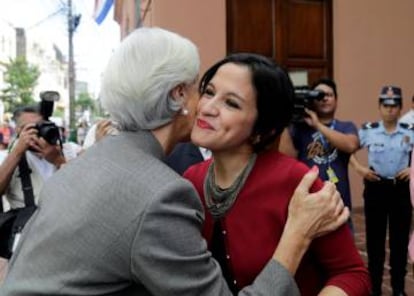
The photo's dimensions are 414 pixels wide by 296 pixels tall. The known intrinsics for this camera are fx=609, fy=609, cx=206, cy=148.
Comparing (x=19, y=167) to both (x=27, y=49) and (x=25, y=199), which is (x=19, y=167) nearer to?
(x=25, y=199)

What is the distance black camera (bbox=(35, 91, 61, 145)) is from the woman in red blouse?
2.21 metres

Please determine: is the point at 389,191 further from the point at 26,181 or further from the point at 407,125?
the point at 26,181

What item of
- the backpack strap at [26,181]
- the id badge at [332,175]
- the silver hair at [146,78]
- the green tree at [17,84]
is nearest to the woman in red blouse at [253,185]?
the silver hair at [146,78]

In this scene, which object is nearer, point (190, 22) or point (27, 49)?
point (190, 22)

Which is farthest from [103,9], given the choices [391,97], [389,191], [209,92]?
[209,92]

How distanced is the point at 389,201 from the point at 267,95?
11.5 feet

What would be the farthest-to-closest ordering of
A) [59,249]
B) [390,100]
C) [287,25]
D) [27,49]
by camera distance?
[27,49]
[287,25]
[390,100]
[59,249]

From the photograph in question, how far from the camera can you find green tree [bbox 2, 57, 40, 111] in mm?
43344

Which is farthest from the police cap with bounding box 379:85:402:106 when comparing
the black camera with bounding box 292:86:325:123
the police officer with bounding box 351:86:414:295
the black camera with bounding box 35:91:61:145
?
the black camera with bounding box 35:91:61:145

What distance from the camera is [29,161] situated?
3.67 metres

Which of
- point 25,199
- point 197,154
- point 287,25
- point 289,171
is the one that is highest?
point 287,25

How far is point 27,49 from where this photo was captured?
72.1 meters

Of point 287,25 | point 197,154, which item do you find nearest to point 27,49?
point 287,25

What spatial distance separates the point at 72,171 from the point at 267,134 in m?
0.55
